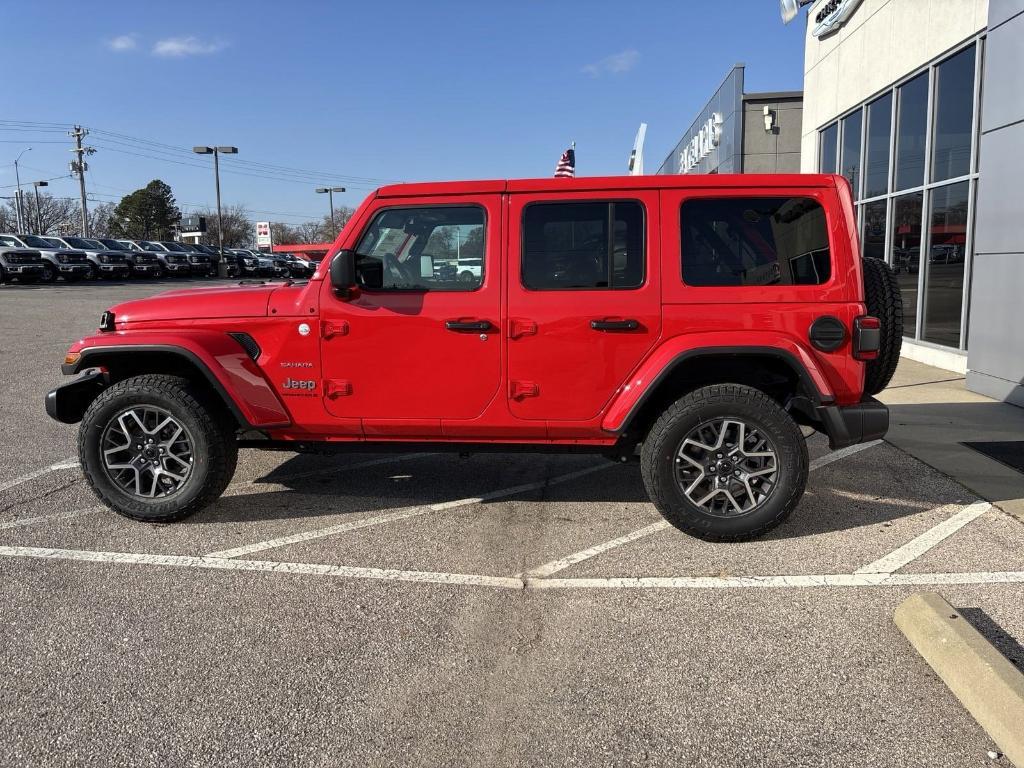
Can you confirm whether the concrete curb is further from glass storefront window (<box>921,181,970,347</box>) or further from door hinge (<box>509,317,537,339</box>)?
glass storefront window (<box>921,181,970,347</box>)

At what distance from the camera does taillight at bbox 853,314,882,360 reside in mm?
3891

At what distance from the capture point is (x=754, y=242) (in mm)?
3986

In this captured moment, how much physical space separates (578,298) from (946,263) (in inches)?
295

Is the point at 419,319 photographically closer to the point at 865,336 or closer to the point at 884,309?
the point at 865,336

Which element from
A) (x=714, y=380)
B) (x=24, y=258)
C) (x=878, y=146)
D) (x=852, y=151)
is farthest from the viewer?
(x=24, y=258)

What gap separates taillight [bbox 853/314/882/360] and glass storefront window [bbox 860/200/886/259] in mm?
7943

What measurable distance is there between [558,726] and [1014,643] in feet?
6.17

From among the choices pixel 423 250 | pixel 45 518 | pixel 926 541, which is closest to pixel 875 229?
pixel 926 541

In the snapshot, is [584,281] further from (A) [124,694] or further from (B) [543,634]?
(A) [124,694]

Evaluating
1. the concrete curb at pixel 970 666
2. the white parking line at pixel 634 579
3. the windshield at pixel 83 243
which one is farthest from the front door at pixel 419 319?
the windshield at pixel 83 243

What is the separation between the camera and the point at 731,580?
363cm

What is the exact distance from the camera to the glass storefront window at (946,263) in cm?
907

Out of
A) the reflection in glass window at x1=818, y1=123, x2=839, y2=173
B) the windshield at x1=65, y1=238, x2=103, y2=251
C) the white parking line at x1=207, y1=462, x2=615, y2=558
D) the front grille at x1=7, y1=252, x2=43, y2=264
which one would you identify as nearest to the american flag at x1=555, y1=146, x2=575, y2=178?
the white parking line at x1=207, y1=462, x2=615, y2=558

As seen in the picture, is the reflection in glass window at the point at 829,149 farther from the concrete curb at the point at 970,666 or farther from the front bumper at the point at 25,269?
the front bumper at the point at 25,269
